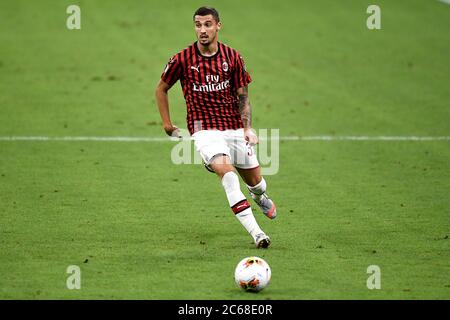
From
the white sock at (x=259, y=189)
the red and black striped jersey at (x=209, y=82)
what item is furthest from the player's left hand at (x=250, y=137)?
the white sock at (x=259, y=189)

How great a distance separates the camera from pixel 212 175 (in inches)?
637

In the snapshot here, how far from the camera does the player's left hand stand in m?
11.2

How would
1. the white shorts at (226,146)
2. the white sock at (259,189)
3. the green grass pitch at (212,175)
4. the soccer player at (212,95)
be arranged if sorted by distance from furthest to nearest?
the white sock at (259,189) < the soccer player at (212,95) < the white shorts at (226,146) < the green grass pitch at (212,175)

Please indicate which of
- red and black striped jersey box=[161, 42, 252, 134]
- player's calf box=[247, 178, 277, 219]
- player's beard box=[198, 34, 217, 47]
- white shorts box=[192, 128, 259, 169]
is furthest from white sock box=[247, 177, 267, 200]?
player's beard box=[198, 34, 217, 47]

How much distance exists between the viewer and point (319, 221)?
509 inches

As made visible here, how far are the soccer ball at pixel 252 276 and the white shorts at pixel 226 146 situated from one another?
2081 millimetres

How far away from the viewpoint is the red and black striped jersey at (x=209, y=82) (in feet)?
38.2

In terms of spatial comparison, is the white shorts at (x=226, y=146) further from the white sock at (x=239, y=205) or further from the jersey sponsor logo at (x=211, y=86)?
the jersey sponsor logo at (x=211, y=86)

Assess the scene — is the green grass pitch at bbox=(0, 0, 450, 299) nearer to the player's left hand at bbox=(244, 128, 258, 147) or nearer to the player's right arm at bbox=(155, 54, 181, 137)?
the player's left hand at bbox=(244, 128, 258, 147)

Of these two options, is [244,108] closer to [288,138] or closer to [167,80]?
[167,80]

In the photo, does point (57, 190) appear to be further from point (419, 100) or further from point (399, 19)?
point (399, 19)

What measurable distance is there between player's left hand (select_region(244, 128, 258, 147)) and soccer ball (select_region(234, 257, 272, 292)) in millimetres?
2005

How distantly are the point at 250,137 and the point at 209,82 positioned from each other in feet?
2.98

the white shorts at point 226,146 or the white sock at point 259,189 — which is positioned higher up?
the white shorts at point 226,146
